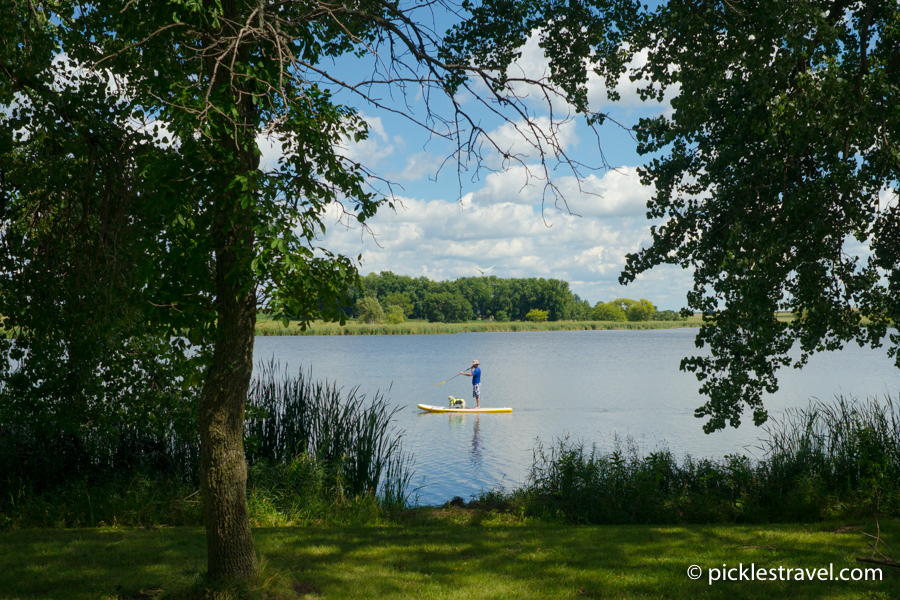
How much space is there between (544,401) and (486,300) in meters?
64.0

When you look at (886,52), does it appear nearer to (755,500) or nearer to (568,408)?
(755,500)

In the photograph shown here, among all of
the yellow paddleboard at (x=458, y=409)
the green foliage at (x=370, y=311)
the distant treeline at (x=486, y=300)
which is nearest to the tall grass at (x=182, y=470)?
the yellow paddleboard at (x=458, y=409)

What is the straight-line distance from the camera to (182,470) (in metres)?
7.71

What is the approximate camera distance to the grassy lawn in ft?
14.6

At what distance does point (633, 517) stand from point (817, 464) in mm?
2363

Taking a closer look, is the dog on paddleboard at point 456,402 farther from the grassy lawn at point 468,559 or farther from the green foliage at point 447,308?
the green foliage at point 447,308

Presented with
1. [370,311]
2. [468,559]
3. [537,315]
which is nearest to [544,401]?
[468,559]

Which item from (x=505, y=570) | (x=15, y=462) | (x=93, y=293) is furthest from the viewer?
(x=15, y=462)

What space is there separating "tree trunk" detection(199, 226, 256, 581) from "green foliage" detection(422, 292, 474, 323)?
72576mm

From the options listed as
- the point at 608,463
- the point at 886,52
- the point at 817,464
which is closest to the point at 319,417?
the point at 608,463

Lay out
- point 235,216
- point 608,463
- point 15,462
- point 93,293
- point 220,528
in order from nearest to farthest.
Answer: point 235,216, point 220,528, point 93,293, point 15,462, point 608,463

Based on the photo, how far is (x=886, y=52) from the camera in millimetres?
6258

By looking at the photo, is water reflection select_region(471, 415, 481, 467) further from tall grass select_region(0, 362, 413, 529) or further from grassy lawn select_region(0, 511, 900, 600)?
grassy lawn select_region(0, 511, 900, 600)

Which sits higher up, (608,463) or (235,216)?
(235,216)
